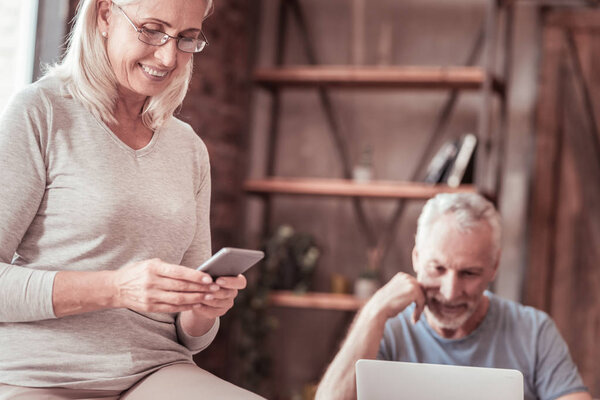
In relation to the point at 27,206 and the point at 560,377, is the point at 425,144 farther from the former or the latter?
the point at 27,206

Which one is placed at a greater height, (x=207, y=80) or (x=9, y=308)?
(x=207, y=80)

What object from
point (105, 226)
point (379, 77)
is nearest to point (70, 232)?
point (105, 226)

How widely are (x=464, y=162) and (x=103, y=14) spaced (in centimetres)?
273

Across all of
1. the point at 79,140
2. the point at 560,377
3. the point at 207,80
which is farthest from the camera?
the point at 207,80

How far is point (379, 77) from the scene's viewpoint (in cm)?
423

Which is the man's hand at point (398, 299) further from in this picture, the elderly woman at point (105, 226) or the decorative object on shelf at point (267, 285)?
the decorative object on shelf at point (267, 285)

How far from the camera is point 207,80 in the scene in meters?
4.13

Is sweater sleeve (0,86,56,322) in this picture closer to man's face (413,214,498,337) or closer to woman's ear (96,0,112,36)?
woman's ear (96,0,112,36)

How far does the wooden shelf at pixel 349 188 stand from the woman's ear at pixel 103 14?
2.70 m

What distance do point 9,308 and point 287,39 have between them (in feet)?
11.9

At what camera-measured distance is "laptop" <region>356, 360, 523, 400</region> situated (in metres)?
1.45

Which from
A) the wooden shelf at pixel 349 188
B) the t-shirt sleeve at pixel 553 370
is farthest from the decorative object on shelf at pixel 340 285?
the t-shirt sleeve at pixel 553 370

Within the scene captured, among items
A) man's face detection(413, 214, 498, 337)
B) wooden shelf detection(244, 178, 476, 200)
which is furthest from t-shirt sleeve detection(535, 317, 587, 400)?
wooden shelf detection(244, 178, 476, 200)

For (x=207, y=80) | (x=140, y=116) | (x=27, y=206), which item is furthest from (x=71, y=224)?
(x=207, y=80)
